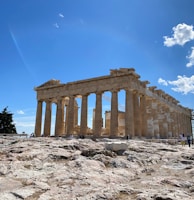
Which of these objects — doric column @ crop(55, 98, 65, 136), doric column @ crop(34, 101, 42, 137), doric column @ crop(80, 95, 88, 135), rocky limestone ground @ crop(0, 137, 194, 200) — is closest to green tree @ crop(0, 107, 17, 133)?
doric column @ crop(34, 101, 42, 137)

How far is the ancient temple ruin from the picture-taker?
121 feet

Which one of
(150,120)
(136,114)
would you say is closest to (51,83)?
(136,114)

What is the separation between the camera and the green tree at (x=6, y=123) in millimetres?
53134

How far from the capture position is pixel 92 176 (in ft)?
30.9

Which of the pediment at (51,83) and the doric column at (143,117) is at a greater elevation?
the pediment at (51,83)

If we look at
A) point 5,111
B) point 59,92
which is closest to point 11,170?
point 59,92

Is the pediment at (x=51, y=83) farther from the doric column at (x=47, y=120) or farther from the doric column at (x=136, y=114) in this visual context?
the doric column at (x=136, y=114)

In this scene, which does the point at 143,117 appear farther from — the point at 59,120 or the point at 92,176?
the point at 92,176

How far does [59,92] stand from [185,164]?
1377 inches

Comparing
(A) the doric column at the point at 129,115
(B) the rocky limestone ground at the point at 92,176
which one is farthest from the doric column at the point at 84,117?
(B) the rocky limestone ground at the point at 92,176

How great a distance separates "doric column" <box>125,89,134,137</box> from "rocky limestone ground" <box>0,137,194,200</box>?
20.9 metres

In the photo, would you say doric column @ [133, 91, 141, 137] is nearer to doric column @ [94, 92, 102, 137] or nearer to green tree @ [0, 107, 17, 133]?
doric column @ [94, 92, 102, 137]

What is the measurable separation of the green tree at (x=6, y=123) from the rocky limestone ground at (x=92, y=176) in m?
41.9

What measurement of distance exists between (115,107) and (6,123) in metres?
28.7
